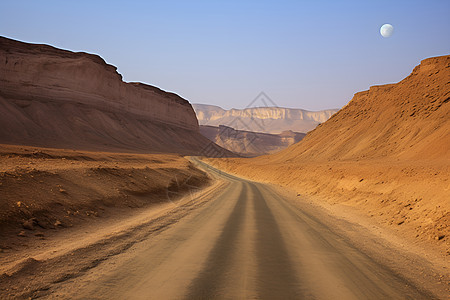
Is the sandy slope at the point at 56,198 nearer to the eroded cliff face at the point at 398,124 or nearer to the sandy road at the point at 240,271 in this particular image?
the sandy road at the point at 240,271

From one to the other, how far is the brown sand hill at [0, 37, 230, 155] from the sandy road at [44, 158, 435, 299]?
56626 mm

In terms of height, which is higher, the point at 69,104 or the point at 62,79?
the point at 62,79

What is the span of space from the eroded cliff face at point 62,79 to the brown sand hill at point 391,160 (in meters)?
45.6

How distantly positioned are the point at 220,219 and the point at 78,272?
7.09m

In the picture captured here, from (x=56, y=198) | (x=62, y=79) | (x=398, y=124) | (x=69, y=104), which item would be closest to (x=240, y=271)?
(x=56, y=198)

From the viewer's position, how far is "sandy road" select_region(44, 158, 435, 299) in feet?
17.0

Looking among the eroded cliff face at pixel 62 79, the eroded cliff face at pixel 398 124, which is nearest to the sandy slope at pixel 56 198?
the eroded cliff face at pixel 398 124

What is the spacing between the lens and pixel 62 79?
3169 inches

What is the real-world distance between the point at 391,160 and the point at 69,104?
7853cm

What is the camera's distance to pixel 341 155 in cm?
4847

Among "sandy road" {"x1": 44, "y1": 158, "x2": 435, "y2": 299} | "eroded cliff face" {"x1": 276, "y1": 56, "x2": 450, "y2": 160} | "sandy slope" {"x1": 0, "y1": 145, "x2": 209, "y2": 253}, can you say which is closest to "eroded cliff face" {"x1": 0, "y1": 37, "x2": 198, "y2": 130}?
"eroded cliff face" {"x1": 276, "y1": 56, "x2": 450, "y2": 160}

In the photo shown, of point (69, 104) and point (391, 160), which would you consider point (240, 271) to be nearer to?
point (391, 160)

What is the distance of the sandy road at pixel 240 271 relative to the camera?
517 cm

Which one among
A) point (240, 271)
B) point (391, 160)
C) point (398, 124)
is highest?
point (398, 124)
